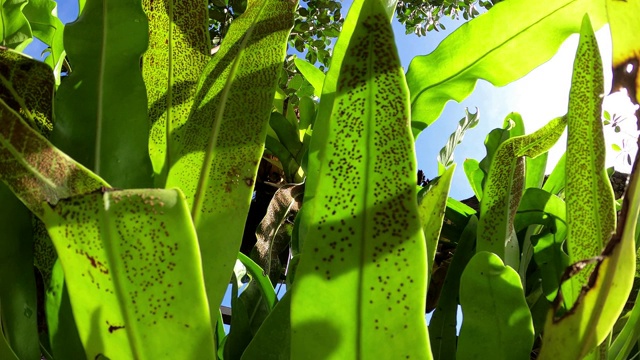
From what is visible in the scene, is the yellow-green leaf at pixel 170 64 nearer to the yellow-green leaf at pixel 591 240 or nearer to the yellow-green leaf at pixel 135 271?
the yellow-green leaf at pixel 135 271

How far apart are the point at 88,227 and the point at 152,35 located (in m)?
0.32

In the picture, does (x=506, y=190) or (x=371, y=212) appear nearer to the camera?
(x=371, y=212)

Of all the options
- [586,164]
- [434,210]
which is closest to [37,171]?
[434,210]

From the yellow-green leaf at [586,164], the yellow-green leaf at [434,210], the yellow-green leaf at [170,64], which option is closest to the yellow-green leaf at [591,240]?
the yellow-green leaf at [586,164]

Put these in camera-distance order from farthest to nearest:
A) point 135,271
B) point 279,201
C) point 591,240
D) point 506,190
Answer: point 279,201
point 506,190
point 591,240
point 135,271

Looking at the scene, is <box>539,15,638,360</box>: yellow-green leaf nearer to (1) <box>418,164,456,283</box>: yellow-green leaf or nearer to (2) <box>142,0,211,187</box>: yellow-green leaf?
(1) <box>418,164,456,283</box>: yellow-green leaf

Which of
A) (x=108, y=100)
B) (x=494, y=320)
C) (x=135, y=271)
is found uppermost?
(x=108, y=100)

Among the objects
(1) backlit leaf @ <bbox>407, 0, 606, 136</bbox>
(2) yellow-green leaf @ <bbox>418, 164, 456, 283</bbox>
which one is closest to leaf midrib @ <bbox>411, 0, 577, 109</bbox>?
(1) backlit leaf @ <bbox>407, 0, 606, 136</bbox>

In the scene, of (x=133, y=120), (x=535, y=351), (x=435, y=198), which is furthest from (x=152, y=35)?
(x=535, y=351)

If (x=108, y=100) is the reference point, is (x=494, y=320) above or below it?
below

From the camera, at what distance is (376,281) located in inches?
14.7

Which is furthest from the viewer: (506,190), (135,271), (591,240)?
(506,190)

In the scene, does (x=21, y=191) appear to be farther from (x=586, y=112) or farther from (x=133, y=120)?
(x=586, y=112)

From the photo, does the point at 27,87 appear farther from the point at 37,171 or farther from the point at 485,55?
the point at 485,55
